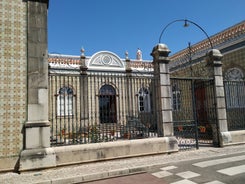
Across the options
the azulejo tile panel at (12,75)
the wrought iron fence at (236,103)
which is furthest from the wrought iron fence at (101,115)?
the wrought iron fence at (236,103)

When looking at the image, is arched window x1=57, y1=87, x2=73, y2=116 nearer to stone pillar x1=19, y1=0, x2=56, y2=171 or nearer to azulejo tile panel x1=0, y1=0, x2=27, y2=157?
stone pillar x1=19, y1=0, x2=56, y2=171

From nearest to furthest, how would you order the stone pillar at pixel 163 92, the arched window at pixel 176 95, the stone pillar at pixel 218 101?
the stone pillar at pixel 163 92
the stone pillar at pixel 218 101
the arched window at pixel 176 95

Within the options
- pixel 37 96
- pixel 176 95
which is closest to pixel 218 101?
pixel 176 95

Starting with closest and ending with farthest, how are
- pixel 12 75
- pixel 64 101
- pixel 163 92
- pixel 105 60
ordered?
pixel 12 75, pixel 64 101, pixel 163 92, pixel 105 60

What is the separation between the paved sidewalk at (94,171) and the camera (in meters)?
4.77

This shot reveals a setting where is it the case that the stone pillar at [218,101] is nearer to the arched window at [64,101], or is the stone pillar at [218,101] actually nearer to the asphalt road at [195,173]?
the asphalt road at [195,173]

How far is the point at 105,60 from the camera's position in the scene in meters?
17.0

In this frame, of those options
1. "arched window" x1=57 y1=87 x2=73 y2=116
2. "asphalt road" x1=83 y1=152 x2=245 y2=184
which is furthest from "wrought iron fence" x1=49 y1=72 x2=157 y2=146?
"asphalt road" x1=83 y1=152 x2=245 y2=184

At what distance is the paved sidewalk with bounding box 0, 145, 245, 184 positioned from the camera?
188 inches

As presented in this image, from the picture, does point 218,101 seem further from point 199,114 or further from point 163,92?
point 163,92

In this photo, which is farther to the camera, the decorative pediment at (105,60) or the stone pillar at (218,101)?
the decorative pediment at (105,60)

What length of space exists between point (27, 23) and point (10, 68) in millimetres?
1456

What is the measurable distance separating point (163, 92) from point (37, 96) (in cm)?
425

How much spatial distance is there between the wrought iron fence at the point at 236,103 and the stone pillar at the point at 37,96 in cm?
780
